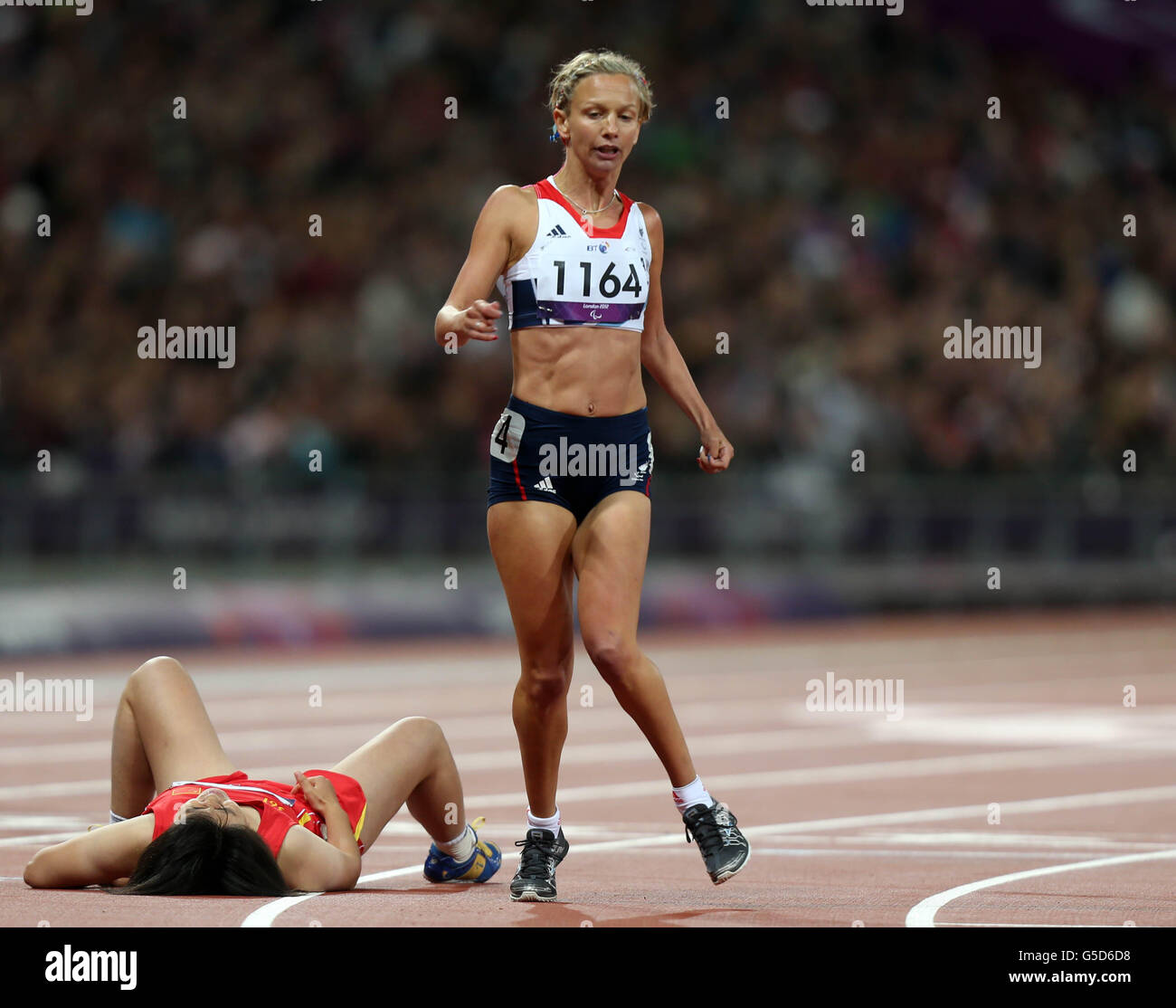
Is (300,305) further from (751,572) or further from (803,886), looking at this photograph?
(803,886)

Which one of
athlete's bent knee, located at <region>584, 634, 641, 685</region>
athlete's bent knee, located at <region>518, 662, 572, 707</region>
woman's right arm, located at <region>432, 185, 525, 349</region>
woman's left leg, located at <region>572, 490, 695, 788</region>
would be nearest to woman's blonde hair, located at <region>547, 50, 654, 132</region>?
woman's right arm, located at <region>432, 185, 525, 349</region>

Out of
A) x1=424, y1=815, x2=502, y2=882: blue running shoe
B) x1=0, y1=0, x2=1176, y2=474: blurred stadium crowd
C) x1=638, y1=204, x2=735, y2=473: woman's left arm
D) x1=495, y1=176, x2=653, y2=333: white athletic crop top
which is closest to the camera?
x1=495, y1=176, x2=653, y2=333: white athletic crop top

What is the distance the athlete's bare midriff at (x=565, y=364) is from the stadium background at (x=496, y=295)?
35.1ft

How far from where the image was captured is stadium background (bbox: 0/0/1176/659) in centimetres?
1850

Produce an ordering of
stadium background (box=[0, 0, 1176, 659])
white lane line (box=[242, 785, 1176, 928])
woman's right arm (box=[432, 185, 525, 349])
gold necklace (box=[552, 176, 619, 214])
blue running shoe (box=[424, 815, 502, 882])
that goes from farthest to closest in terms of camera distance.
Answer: stadium background (box=[0, 0, 1176, 659]) < white lane line (box=[242, 785, 1176, 928]) < blue running shoe (box=[424, 815, 502, 882]) < gold necklace (box=[552, 176, 619, 214]) < woman's right arm (box=[432, 185, 525, 349])

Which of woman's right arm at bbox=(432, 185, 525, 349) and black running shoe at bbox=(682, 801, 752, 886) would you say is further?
black running shoe at bbox=(682, 801, 752, 886)

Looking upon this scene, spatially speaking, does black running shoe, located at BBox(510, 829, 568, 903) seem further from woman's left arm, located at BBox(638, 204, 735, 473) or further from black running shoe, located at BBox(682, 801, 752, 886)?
woman's left arm, located at BBox(638, 204, 735, 473)

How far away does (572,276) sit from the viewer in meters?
7.25

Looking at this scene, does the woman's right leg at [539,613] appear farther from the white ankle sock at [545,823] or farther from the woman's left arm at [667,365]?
the woman's left arm at [667,365]

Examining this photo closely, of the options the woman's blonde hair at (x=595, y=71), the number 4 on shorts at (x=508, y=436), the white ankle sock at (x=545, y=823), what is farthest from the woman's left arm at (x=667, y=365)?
the white ankle sock at (x=545, y=823)

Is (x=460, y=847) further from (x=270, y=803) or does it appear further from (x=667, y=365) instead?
(x=667, y=365)

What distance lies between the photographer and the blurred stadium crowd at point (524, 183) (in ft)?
64.9

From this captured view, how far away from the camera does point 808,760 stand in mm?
12703
